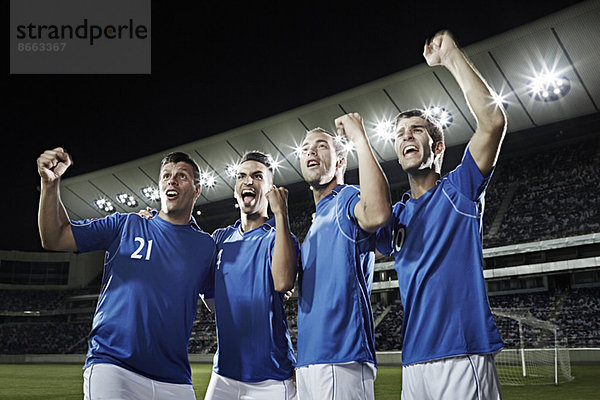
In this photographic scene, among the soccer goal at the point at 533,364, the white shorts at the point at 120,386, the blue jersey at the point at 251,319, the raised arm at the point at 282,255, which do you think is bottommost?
the soccer goal at the point at 533,364

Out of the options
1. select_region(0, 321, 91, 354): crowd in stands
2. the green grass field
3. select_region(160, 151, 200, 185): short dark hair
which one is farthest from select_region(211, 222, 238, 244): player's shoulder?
select_region(0, 321, 91, 354): crowd in stands

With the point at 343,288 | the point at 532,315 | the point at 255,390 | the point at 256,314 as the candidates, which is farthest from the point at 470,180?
the point at 532,315

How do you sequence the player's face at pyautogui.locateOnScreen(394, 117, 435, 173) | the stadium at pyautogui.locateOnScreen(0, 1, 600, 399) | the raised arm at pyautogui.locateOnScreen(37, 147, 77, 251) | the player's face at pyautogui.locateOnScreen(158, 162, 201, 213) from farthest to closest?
the stadium at pyautogui.locateOnScreen(0, 1, 600, 399)
the player's face at pyautogui.locateOnScreen(158, 162, 201, 213)
the raised arm at pyautogui.locateOnScreen(37, 147, 77, 251)
the player's face at pyautogui.locateOnScreen(394, 117, 435, 173)

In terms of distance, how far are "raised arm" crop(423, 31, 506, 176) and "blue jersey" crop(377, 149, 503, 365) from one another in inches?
2.8

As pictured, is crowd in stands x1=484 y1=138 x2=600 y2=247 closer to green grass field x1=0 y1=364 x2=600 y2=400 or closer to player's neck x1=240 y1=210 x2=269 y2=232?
green grass field x1=0 y1=364 x2=600 y2=400

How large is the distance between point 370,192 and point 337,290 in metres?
0.65

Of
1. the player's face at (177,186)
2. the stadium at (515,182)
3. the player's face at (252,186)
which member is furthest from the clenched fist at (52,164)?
the stadium at (515,182)

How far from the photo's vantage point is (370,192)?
3113 mm

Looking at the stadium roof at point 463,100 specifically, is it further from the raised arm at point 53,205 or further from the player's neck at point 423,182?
the raised arm at point 53,205

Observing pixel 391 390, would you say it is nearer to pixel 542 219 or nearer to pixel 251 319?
pixel 251 319

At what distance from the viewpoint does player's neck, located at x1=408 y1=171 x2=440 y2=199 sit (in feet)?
11.2

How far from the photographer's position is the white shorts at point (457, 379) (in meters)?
2.78

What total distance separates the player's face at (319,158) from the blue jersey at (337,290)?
24cm

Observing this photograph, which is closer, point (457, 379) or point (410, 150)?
point (457, 379)
